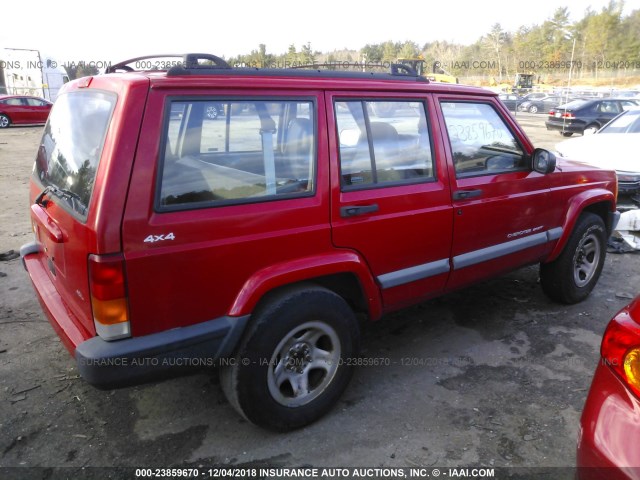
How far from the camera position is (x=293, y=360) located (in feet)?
8.72

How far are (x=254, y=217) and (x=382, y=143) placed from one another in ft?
3.31

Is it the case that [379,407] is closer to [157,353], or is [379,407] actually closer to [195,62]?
[157,353]

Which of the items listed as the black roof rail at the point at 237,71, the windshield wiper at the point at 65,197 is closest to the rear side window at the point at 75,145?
the windshield wiper at the point at 65,197

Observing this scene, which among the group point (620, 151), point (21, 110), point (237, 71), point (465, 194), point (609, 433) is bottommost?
point (609, 433)

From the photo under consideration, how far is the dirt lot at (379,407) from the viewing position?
2533 mm

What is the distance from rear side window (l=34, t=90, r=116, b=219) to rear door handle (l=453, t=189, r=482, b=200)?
209 centimetres

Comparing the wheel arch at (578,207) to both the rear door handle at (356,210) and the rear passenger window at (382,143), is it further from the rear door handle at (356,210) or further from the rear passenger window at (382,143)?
the rear door handle at (356,210)

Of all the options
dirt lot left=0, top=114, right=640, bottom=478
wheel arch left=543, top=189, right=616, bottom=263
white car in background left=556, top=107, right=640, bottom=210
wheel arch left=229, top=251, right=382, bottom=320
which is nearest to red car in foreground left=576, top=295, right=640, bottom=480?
dirt lot left=0, top=114, right=640, bottom=478

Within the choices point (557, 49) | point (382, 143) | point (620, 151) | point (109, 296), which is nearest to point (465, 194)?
point (382, 143)

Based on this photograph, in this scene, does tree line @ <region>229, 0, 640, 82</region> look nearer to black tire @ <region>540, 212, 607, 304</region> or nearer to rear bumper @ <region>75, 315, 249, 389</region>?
black tire @ <region>540, 212, 607, 304</region>

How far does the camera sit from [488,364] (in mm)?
3402

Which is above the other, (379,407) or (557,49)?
(557,49)

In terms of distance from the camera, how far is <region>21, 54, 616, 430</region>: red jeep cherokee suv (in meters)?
2.11

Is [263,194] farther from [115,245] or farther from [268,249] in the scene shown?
[115,245]
